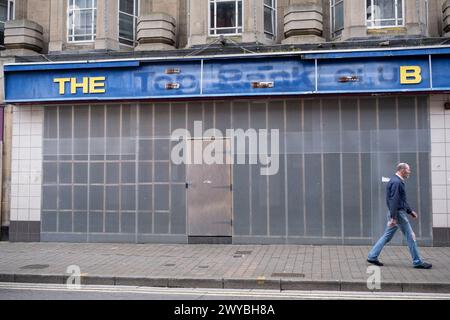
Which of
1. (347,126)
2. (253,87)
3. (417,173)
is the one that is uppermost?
(253,87)

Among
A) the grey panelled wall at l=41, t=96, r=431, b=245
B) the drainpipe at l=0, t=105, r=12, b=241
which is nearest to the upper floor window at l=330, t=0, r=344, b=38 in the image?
the grey panelled wall at l=41, t=96, r=431, b=245

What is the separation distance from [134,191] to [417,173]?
22.3ft

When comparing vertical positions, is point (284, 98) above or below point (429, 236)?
above

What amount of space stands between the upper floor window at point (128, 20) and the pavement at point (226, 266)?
5.57 metres

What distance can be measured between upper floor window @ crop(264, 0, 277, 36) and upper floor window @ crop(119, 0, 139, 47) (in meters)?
3.56

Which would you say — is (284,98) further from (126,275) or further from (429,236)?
(126,275)

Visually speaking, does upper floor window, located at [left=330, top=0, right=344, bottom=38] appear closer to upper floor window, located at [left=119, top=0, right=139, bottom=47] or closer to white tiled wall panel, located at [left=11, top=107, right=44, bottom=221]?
upper floor window, located at [left=119, top=0, right=139, bottom=47]

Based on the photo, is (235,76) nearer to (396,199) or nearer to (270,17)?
(270,17)

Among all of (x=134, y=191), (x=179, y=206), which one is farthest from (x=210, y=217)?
(x=134, y=191)

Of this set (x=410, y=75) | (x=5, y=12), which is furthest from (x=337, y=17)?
(x=5, y=12)
